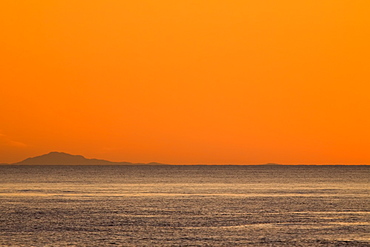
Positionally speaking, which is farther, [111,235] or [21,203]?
[21,203]

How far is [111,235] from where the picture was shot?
1896 inches

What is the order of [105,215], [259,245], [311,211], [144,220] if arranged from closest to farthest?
[259,245]
[144,220]
[105,215]
[311,211]

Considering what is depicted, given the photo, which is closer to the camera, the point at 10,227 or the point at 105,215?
the point at 10,227

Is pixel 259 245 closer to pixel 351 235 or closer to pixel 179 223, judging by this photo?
pixel 351 235

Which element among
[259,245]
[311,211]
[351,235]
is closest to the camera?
[259,245]

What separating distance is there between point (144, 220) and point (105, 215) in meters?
5.97

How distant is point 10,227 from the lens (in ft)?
175

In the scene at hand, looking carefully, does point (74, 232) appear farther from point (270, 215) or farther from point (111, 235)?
point (270, 215)

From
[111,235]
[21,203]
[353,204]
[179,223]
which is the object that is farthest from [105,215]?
[353,204]

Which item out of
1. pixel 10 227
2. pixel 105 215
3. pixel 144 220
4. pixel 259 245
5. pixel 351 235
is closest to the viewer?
pixel 259 245

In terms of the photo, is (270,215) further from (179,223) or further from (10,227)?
(10,227)

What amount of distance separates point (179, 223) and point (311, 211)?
767 inches

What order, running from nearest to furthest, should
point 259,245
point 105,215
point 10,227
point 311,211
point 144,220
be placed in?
1. point 259,245
2. point 10,227
3. point 144,220
4. point 105,215
5. point 311,211

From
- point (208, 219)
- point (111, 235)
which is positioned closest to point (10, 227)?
point (111, 235)
